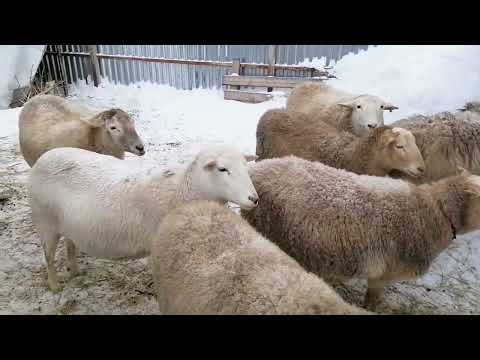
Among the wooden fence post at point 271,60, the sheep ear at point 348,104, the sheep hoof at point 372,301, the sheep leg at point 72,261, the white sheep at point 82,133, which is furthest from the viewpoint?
the wooden fence post at point 271,60

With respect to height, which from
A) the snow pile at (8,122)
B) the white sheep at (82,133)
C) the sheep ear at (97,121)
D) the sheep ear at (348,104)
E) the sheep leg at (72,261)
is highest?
the sheep ear at (348,104)

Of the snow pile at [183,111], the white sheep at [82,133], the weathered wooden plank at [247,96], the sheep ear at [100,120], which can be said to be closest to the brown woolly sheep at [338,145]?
the white sheep at [82,133]

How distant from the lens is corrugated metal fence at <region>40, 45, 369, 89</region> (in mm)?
9828

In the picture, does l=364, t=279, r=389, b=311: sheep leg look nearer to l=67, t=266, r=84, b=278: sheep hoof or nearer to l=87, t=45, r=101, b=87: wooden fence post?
l=67, t=266, r=84, b=278: sheep hoof

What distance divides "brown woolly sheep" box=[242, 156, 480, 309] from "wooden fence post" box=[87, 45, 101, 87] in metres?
10.6

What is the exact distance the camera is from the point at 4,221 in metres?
4.69

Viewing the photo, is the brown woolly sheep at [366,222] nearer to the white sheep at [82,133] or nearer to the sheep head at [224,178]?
the sheep head at [224,178]

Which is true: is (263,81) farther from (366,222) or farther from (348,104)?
(366,222)

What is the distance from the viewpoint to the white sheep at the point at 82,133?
4.40 meters

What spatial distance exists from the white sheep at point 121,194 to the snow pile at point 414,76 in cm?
523

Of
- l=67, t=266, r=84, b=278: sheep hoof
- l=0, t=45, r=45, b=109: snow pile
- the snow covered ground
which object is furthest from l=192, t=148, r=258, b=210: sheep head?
l=0, t=45, r=45, b=109: snow pile
